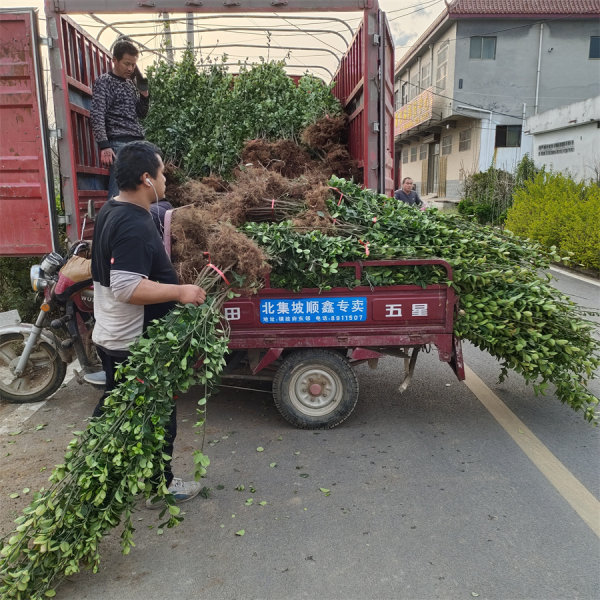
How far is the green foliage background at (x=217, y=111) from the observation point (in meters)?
6.04

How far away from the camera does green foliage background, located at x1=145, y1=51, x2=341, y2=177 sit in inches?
238

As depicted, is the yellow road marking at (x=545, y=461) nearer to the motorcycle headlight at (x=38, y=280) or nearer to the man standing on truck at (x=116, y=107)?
the motorcycle headlight at (x=38, y=280)

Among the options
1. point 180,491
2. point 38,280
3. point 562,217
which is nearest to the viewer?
point 180,491

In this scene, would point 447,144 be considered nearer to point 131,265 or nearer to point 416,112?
point 416,112

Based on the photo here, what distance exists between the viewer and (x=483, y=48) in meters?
24.2

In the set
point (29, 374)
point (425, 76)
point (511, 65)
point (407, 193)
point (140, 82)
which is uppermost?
point (425, 76)

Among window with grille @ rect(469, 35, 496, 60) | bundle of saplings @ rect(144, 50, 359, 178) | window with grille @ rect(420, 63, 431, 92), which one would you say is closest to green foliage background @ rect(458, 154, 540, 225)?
window with grille @ rect(469, 35, 496, 60)

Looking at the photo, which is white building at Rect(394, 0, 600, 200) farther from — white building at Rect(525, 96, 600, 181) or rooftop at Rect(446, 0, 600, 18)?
white building at Rect(525, 96, 600, 181)

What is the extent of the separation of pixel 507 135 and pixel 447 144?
510 centimetres

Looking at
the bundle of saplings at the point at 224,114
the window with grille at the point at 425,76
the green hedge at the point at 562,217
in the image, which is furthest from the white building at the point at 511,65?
the bundle of saplings at the point at 224,114

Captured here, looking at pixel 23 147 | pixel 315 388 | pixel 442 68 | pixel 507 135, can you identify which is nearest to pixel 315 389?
pixel 315 388

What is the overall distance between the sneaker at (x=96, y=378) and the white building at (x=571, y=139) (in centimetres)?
1359

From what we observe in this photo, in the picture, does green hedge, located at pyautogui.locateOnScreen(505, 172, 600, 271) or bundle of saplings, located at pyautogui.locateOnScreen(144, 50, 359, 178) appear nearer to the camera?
bundle of saplings, located at pyautogui.locateOnScreen(144, 50, 359, 178)

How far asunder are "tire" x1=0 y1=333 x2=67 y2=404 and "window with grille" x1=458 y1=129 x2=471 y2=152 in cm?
2406
